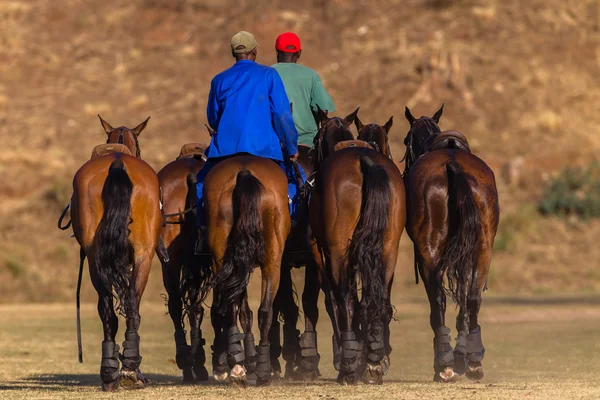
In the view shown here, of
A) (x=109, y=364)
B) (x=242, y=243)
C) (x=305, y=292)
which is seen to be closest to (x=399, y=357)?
(x=305, y=292)

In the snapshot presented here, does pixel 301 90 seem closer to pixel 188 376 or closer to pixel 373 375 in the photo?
pixel 188 376

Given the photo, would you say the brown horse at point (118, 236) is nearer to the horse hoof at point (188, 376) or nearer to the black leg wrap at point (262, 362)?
the black leg wrap at point (262, 362)

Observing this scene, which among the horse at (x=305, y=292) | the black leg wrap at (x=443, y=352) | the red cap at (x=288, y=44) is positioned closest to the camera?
the black leg wrap at (x=443, y=352)

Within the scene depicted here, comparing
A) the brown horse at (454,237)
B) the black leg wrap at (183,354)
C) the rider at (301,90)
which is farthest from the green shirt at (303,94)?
the black leg wrap at (183,354)

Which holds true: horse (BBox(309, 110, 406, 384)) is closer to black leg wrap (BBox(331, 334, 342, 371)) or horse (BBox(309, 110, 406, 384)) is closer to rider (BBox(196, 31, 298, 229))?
black leg wrap (BBox(331, 334, 342, 371))

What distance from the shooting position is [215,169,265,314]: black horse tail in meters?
10.2

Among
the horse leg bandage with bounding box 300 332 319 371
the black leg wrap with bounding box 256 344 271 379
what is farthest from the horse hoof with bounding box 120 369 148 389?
the horse leg bandage with bounding box 300 332 319 371

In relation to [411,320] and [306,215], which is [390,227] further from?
[411,320]

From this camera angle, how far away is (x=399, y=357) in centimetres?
1577

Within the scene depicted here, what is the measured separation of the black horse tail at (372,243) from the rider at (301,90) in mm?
2008

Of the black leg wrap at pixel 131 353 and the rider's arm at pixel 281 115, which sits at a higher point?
the rider's arm at pixel 281 115

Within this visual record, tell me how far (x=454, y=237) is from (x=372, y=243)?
0.91 metres

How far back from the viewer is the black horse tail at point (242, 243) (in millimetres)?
10250

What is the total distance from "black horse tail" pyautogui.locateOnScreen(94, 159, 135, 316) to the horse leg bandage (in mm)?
2078
